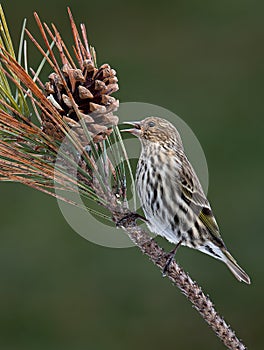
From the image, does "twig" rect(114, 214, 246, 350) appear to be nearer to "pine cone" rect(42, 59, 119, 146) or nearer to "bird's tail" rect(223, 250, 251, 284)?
"pine cone" rect(42, 59, 119, 146)

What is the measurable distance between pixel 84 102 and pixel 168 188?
22 centimetres

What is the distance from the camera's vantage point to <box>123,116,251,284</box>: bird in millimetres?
809

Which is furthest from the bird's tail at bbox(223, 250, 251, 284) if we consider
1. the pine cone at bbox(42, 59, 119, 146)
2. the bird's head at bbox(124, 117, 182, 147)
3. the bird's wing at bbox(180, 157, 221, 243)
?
the pine cone at bbox(42, 59, 119, 146)

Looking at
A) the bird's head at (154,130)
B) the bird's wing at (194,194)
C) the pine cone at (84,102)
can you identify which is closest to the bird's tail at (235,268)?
the bird's wing at (194,194)

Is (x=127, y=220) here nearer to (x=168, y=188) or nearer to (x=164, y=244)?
(x=168, y=188)

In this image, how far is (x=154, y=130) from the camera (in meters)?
0.84

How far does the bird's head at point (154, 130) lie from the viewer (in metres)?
0.82

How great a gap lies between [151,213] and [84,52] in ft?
0.66

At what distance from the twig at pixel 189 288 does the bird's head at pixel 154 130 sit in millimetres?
172

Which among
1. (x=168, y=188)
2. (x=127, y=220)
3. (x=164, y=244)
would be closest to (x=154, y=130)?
(x=168, y=188)

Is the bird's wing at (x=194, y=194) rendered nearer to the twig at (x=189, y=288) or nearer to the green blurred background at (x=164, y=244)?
the twig at (x=189, y=288)

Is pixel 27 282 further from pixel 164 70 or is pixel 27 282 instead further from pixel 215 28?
pixel 215 28

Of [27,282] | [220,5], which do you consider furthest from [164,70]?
[27,282]

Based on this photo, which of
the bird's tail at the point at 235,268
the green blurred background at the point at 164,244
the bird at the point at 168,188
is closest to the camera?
the bird at the point at 168,188
